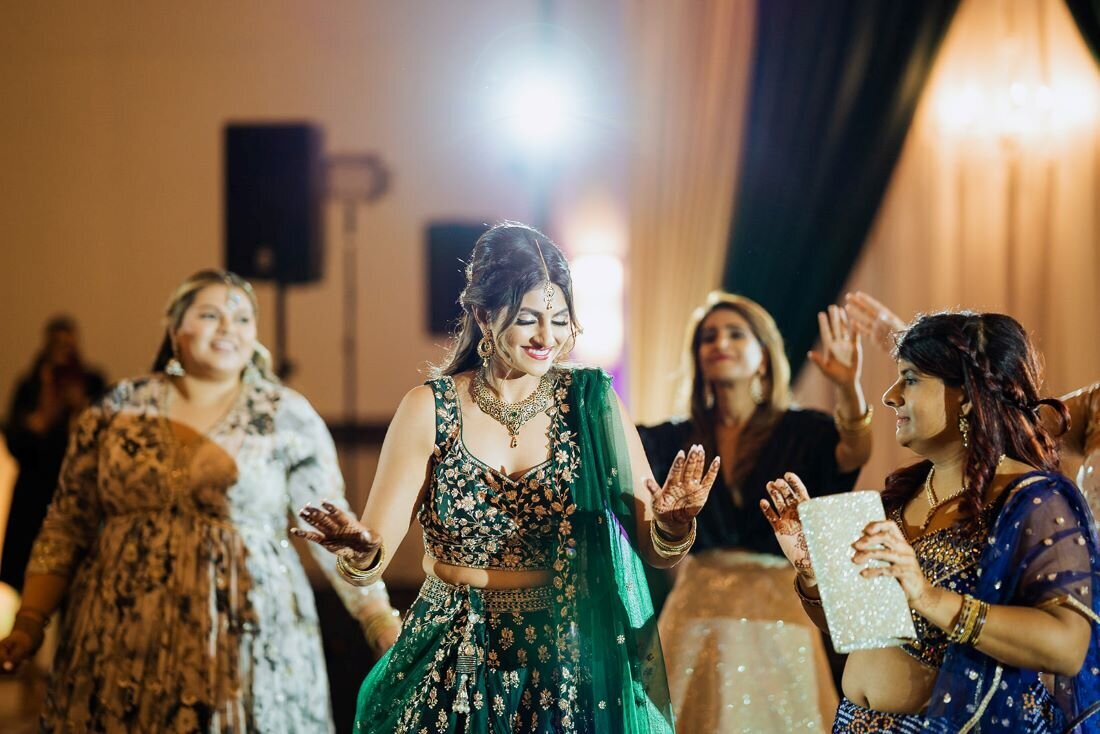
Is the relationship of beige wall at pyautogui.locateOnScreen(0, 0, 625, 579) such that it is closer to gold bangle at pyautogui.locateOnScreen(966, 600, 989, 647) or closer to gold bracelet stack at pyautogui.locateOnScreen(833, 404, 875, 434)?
gold bracelet stack at pyautogui.locateOnScreen(833, 404, 875, 434)

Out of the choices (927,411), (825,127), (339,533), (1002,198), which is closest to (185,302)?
(339,533)

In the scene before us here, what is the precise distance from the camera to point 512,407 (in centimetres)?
228

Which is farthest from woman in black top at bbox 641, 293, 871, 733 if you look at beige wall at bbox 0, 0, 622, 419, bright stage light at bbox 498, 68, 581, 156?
beige wall at bbox 0, 0, 622, 419

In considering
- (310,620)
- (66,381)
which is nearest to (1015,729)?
(310,620)

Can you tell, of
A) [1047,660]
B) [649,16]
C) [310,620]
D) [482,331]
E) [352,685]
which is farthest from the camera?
[649,16]

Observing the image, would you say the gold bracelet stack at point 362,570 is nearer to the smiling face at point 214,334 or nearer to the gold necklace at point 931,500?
the gold necklace at point 931,500

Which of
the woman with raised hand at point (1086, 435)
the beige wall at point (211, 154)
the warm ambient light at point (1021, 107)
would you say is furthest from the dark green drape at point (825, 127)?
the woman with raised hand at point (1086, 435)

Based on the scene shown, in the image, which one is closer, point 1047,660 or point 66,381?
point 1047,660

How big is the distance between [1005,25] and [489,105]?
2.32 m

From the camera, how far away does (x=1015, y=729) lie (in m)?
1.77

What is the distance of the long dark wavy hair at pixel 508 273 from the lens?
2234 millimetres

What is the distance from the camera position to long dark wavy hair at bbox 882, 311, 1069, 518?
1852 mm

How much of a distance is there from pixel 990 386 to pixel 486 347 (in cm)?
96

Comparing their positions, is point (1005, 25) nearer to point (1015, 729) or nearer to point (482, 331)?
point (482, 331)
